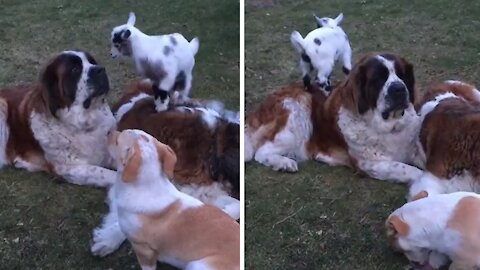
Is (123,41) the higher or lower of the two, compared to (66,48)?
higher

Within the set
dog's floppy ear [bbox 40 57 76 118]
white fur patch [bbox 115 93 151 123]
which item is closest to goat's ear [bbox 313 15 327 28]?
white fur patch [bbox 115 93 151 123]

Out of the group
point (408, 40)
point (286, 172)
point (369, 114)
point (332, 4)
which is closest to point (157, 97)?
point (286, 172)

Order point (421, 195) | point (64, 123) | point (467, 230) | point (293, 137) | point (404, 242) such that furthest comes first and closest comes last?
point (293, 137)
point (64, 123)
point (421, 195)
point (404, 242)
point (467, 230)

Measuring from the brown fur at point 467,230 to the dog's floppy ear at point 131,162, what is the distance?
0.78 m

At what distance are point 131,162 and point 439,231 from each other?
2.56 feet

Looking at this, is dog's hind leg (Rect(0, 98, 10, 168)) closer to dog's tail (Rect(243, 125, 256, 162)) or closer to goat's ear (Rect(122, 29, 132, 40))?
goat's ear (Rect(122, 29, 132, 40))

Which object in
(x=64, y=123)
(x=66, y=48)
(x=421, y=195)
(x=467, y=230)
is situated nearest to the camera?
(x=467, y=230)

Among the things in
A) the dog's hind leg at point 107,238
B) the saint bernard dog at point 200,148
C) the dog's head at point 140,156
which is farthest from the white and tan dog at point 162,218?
the saint bernard dog at point 200,148

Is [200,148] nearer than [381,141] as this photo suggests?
Yes

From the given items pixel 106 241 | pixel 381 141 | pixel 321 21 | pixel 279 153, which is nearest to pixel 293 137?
pixel 279 153

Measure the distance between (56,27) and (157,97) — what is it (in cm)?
83

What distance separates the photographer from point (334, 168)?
247cm

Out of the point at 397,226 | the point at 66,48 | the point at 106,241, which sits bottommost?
the point at 106,241

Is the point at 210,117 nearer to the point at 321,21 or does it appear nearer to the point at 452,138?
the point at 321,21
